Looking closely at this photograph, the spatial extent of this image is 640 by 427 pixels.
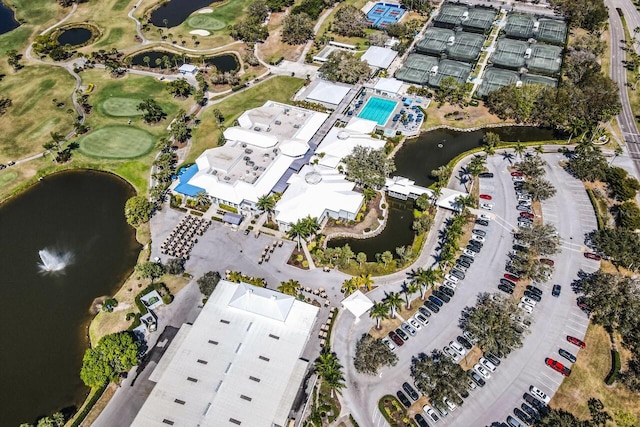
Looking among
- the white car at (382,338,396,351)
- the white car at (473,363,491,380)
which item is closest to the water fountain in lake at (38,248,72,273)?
the white car at (382,338,396,351)

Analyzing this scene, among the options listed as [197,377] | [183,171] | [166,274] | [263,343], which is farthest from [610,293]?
[183,171]

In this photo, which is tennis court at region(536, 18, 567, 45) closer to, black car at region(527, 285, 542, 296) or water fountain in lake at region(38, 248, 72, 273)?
black car at region(527, 285, 542, 296)

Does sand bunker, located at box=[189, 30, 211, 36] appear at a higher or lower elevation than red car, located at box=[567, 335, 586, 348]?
higher

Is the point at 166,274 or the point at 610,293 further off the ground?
the point at 610,293

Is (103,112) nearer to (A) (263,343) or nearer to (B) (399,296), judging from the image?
(A) (263,343)

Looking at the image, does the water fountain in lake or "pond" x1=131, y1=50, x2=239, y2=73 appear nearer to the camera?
the water fountain in lake

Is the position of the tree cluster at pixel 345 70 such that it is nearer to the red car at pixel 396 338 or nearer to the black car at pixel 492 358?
the red car at pixel 396 338
